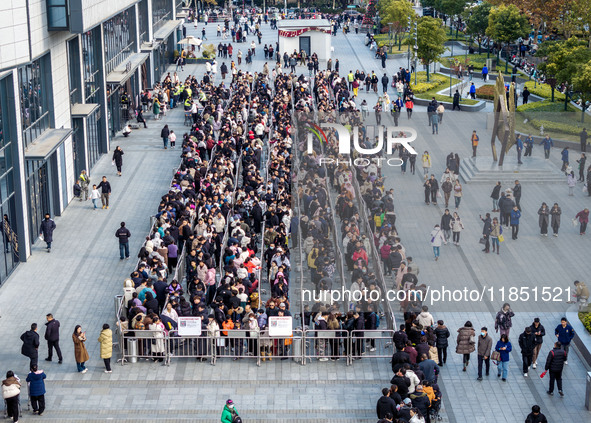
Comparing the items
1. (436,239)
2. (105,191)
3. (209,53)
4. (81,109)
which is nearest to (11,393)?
(436,239)

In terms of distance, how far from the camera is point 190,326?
77.4 ft

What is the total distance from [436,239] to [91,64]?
1814 cm

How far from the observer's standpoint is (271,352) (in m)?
24.2

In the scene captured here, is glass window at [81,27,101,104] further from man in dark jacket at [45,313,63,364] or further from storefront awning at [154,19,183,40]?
storefront awning at [154,19,183,40]

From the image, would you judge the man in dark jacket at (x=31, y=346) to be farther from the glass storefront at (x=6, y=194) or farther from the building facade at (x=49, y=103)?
the building facade at (x=49, y=103)

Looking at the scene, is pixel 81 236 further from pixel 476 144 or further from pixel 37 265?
pixel 476 144

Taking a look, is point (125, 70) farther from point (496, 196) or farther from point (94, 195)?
point (496, 196)

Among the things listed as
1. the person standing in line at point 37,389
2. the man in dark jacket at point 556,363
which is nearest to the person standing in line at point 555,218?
the man in dark jacket at point 556,363

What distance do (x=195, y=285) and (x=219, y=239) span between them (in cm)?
405

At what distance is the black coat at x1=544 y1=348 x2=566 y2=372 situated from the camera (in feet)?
71.7

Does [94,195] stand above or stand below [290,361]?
above

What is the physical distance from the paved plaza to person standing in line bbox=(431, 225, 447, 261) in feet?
0.97

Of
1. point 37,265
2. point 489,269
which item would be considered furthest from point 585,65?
point 37,265

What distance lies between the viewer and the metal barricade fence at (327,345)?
2392cm
